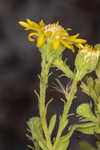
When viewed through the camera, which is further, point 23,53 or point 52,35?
point 23,53

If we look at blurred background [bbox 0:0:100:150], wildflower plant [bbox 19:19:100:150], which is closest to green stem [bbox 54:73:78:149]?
wildflower plant [bbox 19:19:100:150]

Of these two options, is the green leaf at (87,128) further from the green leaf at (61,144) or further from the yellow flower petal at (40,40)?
the yellow flower petal at (40,40)

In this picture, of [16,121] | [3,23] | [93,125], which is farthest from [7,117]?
[93,125]

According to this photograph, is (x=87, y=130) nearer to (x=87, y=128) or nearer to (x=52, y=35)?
(x=87, y=128)

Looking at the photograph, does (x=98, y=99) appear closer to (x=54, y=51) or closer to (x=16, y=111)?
(x=54, y=51)

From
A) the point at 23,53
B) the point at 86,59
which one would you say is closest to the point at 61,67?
the point at 86,59

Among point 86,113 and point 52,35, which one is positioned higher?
point 52,35

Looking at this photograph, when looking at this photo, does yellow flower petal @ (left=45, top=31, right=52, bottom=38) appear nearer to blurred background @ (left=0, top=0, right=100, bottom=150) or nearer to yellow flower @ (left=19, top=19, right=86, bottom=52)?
yellow flower @ (left=19, top=19, right=86, bottom=52)

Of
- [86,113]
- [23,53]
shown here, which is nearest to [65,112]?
[86,113]
